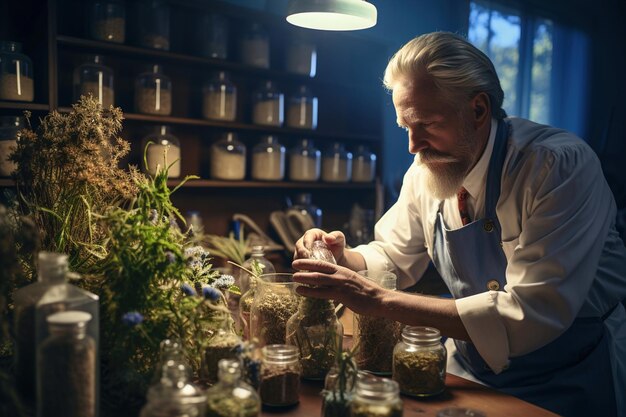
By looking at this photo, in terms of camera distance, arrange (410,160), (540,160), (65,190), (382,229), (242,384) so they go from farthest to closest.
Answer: (410,160)
(382,229)
(540,160)
(65,190)
(242,384)

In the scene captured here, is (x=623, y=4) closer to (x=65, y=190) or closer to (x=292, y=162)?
(x=292, y=162)

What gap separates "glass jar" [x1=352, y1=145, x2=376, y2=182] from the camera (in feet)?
12.8

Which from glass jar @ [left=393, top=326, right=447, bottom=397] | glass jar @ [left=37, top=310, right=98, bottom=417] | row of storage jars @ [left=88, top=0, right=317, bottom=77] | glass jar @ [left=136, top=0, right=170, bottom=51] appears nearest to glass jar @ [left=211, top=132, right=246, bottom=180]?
row of storage jars @ [left=88, top=0, right=317, bottom=77]

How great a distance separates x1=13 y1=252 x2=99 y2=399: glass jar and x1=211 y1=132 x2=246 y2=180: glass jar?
238cm

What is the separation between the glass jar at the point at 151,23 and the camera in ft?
9.67

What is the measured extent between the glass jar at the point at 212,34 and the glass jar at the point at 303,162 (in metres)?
0.71

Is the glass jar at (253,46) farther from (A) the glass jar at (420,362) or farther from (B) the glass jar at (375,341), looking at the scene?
(A) the glass jar at (420,362)

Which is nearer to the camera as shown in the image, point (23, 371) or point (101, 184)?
point (23, 371)

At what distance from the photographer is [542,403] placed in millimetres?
1495

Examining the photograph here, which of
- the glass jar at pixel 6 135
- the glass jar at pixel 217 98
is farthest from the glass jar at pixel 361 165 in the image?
the glass jar at pixel 6 135

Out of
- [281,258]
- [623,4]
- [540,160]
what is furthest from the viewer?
[623,4]

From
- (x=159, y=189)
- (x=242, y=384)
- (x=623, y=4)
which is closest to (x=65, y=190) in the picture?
(x=159, y=189)

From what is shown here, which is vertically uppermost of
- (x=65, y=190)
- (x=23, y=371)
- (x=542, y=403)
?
(x=65, y=190)

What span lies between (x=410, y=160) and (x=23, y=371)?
378 cm
